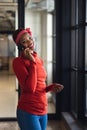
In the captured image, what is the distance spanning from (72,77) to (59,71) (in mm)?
316

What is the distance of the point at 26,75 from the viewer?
7.59 ft

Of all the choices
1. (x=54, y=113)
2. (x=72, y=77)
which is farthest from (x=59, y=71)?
(x=54, y=113)

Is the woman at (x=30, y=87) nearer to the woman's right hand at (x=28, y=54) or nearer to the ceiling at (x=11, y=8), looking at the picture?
the woman's right hand at (x=28, y=54)

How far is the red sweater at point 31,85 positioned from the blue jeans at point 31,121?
0.03 meters

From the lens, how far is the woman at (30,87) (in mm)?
2295

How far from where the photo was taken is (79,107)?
5.08 metres

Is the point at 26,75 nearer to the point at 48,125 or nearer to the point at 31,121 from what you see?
the point at 31,121

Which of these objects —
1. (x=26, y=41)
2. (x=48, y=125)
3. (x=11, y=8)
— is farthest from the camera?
(x=11, y=8)

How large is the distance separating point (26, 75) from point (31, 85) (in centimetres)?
9

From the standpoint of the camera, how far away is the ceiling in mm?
5762

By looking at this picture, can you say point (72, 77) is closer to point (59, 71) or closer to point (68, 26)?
point (59, 71)

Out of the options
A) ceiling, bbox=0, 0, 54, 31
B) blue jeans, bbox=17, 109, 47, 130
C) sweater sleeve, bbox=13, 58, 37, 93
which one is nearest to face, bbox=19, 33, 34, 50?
sweater sleeve, bbox=13, 58, 37, 93

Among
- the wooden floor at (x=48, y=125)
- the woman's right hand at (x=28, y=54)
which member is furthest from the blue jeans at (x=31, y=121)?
the wooden floor at (x=48, y=125)

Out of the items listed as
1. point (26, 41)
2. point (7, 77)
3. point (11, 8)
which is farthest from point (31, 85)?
point (7, 77)
